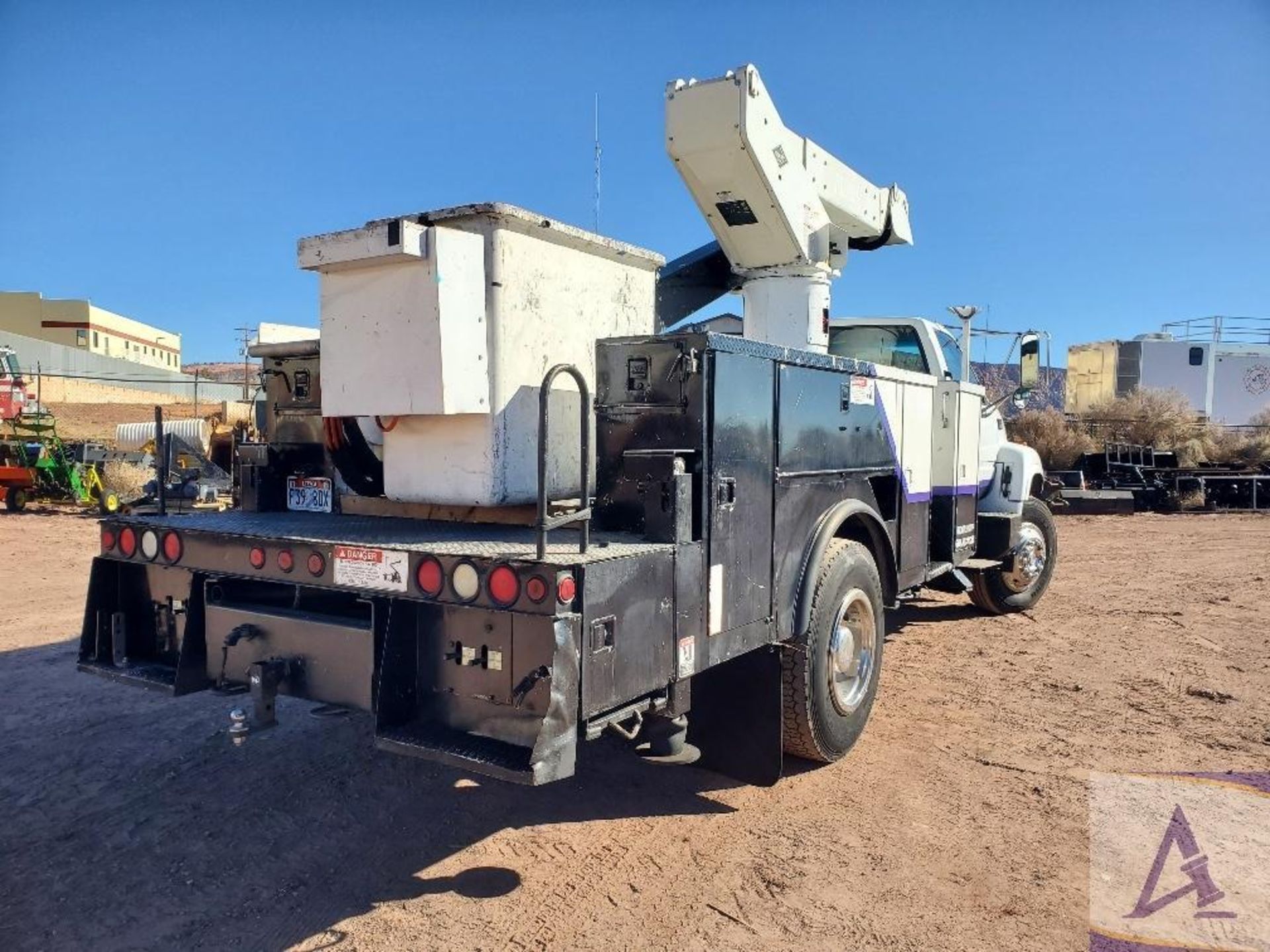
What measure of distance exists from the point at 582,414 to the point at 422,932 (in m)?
1.84

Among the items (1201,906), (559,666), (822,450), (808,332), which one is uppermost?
(808,332)

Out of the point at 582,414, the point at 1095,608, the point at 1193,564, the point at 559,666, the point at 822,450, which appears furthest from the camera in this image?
the point at 1193,564

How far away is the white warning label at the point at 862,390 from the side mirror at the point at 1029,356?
238 centimetres

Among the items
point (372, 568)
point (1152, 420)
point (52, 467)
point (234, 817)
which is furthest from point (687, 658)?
point (1152, 420)

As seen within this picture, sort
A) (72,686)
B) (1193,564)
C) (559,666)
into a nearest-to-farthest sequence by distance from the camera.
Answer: (559,666) < (72,686) < (1193,564)

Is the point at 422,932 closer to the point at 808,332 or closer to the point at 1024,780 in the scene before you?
the point at 1024,780

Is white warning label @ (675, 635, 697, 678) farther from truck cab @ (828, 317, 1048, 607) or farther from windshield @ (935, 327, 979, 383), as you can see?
windshield @ (935, 327, 979, 383)

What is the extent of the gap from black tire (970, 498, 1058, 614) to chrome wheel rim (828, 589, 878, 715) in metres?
3.51

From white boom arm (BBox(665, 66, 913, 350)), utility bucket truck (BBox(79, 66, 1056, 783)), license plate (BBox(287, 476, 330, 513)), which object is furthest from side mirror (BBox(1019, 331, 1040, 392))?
license plate (BBox(287, 476, 330, 513))

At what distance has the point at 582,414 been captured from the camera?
2939mm

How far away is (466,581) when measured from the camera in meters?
2.92

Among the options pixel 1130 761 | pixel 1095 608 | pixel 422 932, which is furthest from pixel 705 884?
pixel 1095 608

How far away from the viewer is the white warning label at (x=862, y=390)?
456 centimetres

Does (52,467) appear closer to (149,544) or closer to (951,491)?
(149,544)
